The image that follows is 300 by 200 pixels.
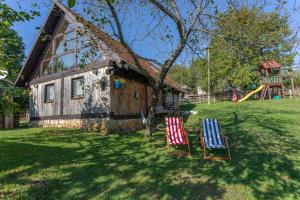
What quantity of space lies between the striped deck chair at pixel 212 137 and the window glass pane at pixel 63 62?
28.6 ft

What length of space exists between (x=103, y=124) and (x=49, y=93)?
5613 mm

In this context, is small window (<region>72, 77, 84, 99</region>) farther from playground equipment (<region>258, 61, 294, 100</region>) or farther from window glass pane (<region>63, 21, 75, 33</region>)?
playground equipment (<region>258, 61, 294, 100</region>)

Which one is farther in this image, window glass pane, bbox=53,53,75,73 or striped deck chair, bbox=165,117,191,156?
window glass pane, bbox=53,53,75,73

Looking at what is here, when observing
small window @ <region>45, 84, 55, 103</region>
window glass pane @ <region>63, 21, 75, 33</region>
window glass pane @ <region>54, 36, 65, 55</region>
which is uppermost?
window glass pane @ <region>63, 21, 75, 33</region>

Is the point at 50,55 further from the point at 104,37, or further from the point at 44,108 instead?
the point at 104,37

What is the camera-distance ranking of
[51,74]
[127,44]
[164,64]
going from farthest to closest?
[51,74] → [164,64] → [127,44]

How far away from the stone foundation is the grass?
2227mm

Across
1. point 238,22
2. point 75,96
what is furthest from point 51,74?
point 238,22

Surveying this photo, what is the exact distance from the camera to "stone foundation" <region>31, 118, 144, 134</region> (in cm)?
1152

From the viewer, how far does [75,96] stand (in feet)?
43.7

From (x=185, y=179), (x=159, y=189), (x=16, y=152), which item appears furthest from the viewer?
(x=16, y=152)


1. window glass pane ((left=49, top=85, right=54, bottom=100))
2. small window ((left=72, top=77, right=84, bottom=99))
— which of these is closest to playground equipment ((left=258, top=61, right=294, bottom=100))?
small window ((left=72, top=77, right=84, bottom=99))

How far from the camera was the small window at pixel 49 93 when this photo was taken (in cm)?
1500

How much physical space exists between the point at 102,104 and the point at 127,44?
13.9ft
